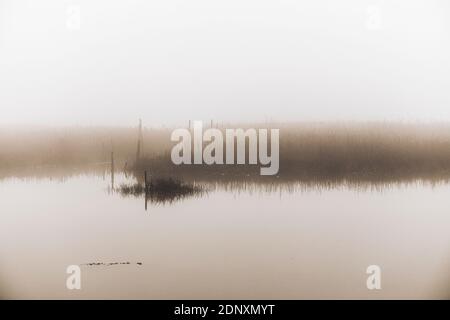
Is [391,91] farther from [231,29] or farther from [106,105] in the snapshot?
[106,105]

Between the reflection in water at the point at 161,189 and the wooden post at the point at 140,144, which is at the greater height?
the wooden post at the point at 140,144

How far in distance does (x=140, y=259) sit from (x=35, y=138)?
0.52 m

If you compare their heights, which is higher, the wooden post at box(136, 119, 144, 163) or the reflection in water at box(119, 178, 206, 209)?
the wooden post at box(136, 119, 144, 163)

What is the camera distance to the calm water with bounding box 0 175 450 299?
133 centimetres

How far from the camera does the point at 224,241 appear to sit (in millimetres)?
1343

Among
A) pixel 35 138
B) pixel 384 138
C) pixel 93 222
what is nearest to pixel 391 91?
pixel 384 138

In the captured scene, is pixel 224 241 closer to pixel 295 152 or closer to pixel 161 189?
pixel 161 189

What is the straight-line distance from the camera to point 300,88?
1.31 meters

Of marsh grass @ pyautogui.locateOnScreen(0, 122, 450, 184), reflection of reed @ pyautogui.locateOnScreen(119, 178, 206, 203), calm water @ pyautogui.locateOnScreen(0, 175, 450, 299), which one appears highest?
marsh grass @ pyautogui.locateOnScreen(0, 122, 450, 184)

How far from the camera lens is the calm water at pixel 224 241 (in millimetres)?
1328
